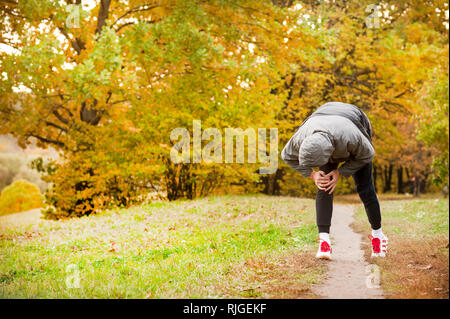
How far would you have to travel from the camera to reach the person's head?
11.9ft

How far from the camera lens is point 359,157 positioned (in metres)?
3.90

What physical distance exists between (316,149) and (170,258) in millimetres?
2285

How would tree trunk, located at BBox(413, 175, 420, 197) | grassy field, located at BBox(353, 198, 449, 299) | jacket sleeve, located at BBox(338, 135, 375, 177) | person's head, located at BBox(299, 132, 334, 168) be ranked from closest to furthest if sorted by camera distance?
grassy field, located at BBox(353, 198, 449, 299), person's head, located at BBox(299, 132, 334, 168), jacket sleeve, located at BBox(338, 135, 375, 177), tree trunk, located at BBox(413, 175, 420, 197)

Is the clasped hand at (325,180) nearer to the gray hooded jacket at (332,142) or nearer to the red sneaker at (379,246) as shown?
the gray hooded jacket at (332,142)

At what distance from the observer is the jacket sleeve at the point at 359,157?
3.82m

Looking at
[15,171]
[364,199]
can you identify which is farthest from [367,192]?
[15,171]

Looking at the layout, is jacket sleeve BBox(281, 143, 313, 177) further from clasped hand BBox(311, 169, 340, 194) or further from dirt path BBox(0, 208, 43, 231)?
dirt path BBox(0, 208, 43, 231)

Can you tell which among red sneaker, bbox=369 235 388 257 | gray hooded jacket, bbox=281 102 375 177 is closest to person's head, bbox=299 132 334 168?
gray hooded jacket, bbox=281 102 375 177

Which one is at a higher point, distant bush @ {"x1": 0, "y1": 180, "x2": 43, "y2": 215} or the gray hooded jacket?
the gray hooded jacket

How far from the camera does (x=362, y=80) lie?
1716 centimetres

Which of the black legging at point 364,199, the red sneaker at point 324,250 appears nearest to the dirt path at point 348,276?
the red sneaker at point 324,250

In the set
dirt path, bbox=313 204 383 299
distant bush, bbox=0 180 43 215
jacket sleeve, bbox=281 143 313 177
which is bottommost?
distant bush, bbox=0 180 43 215

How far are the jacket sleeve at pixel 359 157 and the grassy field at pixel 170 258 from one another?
0.98 metres

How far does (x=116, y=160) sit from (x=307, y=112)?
716 centimetres
